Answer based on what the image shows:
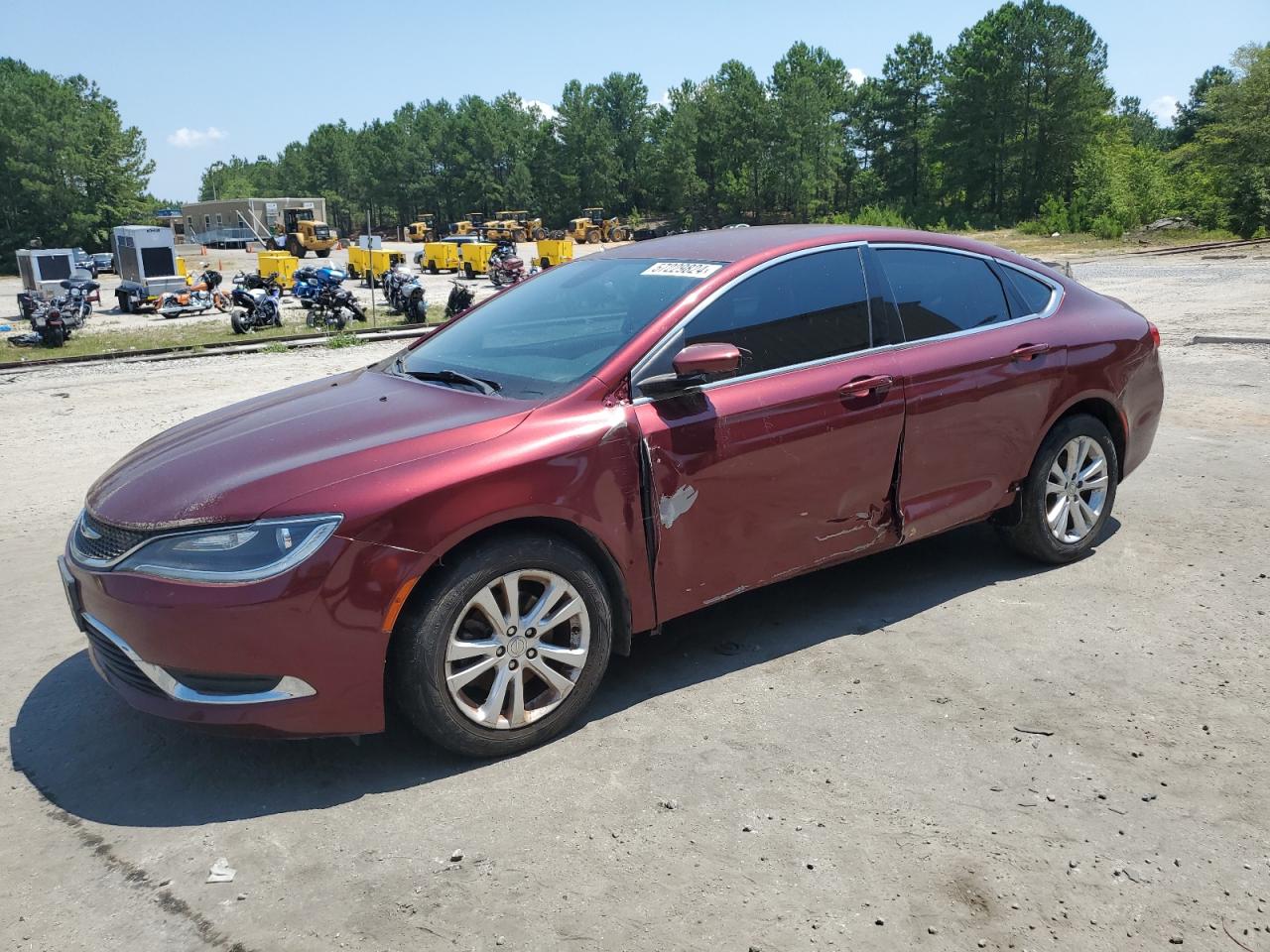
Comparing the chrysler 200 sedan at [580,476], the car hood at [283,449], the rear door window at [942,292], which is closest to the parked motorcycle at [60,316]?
the chrysler 200 sedan at [580,476]

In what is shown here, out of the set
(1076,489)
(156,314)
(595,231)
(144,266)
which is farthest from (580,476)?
(595,231)

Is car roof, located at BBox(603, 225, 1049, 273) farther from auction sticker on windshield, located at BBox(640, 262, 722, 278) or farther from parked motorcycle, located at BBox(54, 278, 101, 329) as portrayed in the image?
parked motorcycle, located at BBox(54, 278, 101, 329)

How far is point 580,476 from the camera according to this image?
11.4ft

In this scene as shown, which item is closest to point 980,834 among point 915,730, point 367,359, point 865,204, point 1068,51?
point 915,730

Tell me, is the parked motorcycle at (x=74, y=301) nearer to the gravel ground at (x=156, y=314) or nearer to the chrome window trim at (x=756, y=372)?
the gravel ground at (x=156, y=314)

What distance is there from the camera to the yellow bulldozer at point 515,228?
62.7 metres

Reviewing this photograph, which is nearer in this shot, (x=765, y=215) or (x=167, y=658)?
(x=167, y=658)

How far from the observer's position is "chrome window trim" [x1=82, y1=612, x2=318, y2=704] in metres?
3.09

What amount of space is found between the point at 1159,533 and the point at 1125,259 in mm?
31307

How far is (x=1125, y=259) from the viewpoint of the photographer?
3316cm

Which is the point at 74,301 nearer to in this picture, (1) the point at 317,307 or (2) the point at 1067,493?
(1) the point at 317,307

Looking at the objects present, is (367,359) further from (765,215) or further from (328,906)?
(765,215)

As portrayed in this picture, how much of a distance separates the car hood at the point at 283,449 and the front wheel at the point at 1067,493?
8.92 feet

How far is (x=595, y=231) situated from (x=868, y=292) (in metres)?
62.2
